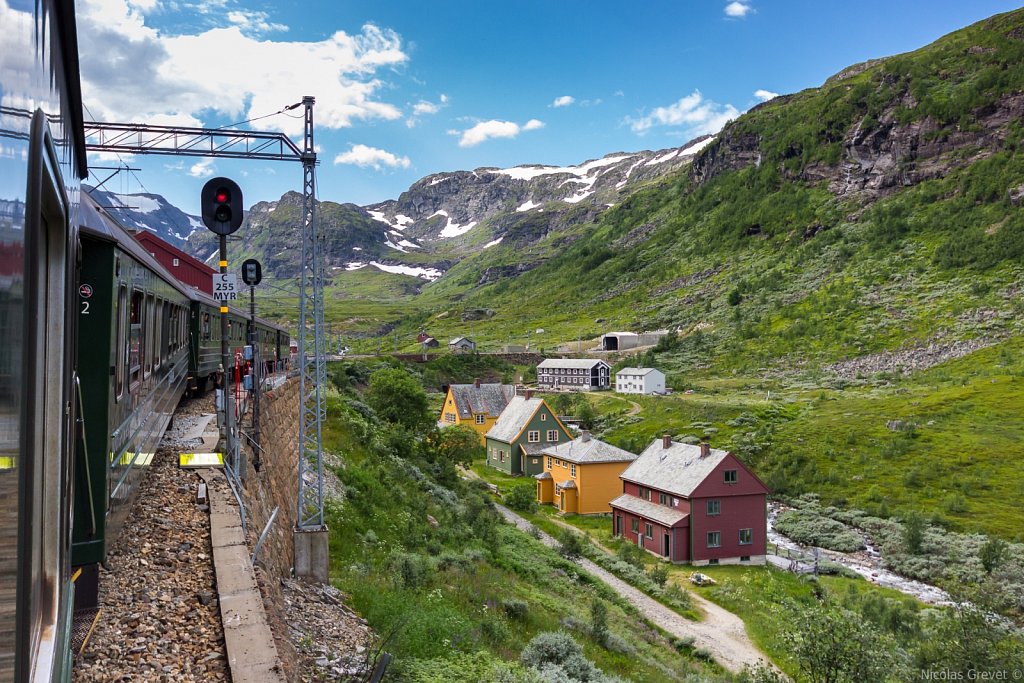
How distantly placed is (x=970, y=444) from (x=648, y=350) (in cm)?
4792

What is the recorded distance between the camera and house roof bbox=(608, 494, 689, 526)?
3331 centimetres

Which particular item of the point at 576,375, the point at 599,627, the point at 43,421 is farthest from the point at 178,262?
the point at 576,375

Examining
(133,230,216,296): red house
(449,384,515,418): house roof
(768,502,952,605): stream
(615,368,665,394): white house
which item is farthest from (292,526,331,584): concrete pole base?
(615,368,665,394): white house

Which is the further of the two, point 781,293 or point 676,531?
point 781,293

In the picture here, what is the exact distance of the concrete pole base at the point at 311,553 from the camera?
13125mm

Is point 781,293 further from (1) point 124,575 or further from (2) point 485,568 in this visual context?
(1) point 124,575

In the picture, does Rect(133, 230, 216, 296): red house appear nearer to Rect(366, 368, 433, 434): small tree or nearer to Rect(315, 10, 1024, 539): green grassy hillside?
Rect(366, 368, 433, 434): small tree

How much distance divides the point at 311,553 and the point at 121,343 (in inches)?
292

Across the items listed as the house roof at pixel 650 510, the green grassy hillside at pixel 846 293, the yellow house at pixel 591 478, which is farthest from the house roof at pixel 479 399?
the house roof at pixel 650 510

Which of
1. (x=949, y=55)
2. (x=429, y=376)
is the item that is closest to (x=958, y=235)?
(x=949, y=55)

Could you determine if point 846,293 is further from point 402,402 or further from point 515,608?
point 515,608

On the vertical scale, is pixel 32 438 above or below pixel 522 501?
above

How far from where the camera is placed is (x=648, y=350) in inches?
3588

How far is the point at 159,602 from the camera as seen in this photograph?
7770 mm
